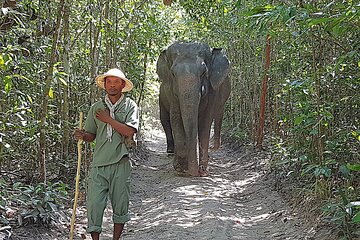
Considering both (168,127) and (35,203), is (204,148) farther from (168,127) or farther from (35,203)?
(35,203)

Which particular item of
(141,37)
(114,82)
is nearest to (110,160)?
(114,82)

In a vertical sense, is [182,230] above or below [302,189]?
below

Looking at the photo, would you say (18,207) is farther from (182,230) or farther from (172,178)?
(172,178)

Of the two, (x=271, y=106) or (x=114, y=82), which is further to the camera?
(x=271, y=106)

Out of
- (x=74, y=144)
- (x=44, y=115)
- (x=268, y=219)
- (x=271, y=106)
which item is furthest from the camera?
(x=271, y=106)

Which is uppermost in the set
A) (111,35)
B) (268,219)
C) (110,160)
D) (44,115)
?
(111,35)

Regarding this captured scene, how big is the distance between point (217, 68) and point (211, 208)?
14.3 feet

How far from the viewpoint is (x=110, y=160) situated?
18.2 ft

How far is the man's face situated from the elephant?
4.39 metres

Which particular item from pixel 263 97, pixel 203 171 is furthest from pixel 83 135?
pixel 263 97

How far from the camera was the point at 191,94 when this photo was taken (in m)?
10.1

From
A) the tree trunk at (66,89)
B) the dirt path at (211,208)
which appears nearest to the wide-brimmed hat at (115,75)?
the tree trunk at (66,89)

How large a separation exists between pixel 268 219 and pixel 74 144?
3.54 meters

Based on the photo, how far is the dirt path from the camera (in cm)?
650
